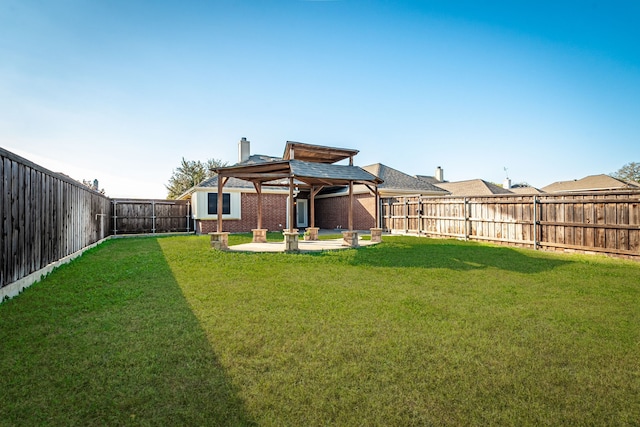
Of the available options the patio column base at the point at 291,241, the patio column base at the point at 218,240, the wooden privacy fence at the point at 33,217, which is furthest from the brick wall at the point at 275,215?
the patio column base at the point at 291,241

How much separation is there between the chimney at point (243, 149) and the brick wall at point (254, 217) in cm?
259

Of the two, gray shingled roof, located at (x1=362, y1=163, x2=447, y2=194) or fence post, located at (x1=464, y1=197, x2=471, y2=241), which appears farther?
gray shingled roof, located at (x1=362, y1=163, x2=447, y2=194)

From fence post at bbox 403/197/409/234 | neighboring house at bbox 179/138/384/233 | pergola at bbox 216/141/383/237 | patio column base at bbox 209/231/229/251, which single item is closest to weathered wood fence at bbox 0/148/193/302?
patio column base at bbox 209/231/229/251

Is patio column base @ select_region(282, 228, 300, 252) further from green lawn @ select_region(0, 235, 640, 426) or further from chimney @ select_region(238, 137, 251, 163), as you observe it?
chimney @ select_region(238, 137, 251, 163)

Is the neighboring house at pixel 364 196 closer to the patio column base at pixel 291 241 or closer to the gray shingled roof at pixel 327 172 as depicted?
the gray shingled roof at pixel 327 172

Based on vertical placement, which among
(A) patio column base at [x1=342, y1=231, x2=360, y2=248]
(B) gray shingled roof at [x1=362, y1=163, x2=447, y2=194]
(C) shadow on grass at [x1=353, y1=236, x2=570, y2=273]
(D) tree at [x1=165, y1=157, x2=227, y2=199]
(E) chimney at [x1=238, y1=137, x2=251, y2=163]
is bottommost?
(C) shadow on grass at [x1=353, y1=236, x2=570, y2=273]

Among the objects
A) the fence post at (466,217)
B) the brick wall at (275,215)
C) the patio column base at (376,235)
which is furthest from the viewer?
the brick wall at (275,215)

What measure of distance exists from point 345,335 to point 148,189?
49235 mm

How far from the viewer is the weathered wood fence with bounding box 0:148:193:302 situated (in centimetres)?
483

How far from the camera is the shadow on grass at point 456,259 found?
7.57m

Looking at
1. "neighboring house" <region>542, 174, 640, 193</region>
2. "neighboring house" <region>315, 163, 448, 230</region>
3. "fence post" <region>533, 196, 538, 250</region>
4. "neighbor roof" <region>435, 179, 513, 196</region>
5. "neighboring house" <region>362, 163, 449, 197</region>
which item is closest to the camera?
"fence post" <region>533, 196, 538, 250</region>

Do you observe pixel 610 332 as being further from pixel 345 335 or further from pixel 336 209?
pixel 336 209

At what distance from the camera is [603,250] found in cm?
915

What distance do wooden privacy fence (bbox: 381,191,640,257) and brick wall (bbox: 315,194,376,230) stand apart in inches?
160
